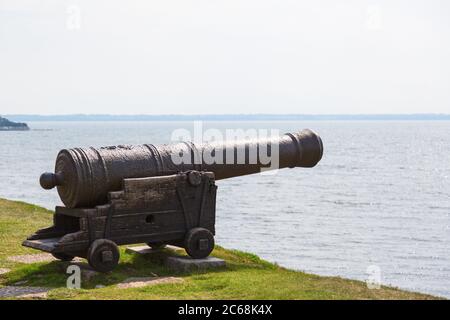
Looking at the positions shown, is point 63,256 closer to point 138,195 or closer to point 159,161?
point 138,195

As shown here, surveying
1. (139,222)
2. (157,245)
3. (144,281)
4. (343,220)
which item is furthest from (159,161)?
(343,220)

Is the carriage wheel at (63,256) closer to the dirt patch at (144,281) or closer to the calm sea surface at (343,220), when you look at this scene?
the dirt patch at (144,281)

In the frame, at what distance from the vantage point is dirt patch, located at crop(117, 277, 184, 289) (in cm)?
1006

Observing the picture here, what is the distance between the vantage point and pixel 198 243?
11273 mm

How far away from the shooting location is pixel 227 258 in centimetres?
1284

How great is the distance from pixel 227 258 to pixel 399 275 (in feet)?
25.9

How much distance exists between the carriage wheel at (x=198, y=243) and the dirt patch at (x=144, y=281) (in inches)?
31.3

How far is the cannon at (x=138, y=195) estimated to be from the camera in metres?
10.5

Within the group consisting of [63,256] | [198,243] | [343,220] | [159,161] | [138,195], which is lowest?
[343,220]

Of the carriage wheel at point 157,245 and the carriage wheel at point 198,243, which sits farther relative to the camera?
the carriage wheel at point 157,245

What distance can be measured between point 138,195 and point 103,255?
0.89 m

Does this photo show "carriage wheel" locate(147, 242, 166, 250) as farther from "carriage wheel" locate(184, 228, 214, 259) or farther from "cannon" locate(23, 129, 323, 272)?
"carriage wheel" locate(184, 228, 214, 259)

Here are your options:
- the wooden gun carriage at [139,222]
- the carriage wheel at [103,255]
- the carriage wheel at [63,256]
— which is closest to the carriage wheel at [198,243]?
the wooden gun carriage at [139,222]
